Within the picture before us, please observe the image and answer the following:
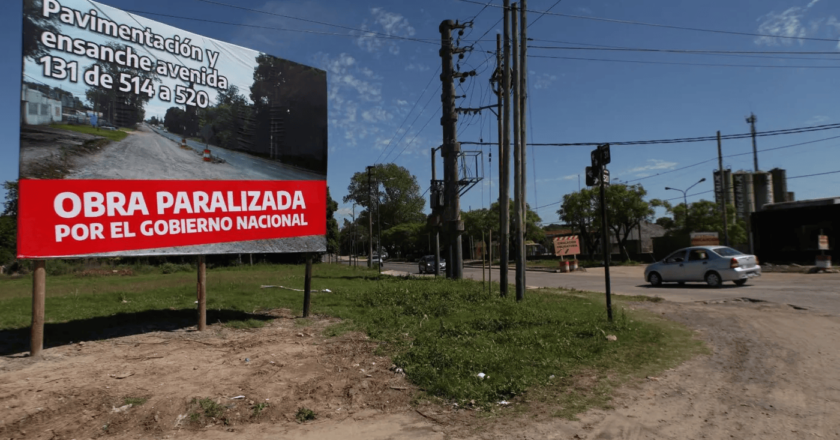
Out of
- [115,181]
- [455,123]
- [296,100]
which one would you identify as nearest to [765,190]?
[455,123]

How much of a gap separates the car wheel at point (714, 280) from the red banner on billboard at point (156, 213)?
47.4ft

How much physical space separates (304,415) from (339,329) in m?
4.26

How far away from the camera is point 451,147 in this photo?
2144 centimetres

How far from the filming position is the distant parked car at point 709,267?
17.7 m

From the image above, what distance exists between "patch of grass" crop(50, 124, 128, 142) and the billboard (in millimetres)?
16

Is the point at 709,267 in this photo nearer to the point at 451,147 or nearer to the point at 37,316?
the point at 451,147

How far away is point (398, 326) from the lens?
364 inches

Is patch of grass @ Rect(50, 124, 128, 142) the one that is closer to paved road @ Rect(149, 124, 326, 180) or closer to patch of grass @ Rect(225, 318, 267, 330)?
paved road @ Rect(149, 124, 326, 180)

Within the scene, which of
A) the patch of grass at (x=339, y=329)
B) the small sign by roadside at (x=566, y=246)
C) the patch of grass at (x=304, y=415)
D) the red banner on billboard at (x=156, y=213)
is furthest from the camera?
the small sign by roadside at (x=566, y=246)

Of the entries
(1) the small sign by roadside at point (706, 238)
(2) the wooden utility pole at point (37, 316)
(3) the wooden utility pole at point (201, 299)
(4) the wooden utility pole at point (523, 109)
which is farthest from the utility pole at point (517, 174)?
(1) the small sign by roadside at point (706, 238)

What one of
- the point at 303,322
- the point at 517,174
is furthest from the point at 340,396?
the point at 517,174

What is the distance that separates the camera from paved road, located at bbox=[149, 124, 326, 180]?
30.9 feet

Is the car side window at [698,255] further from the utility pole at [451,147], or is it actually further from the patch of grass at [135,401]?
the patch of grass at [135,401]

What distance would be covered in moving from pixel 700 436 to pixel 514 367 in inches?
90.6
